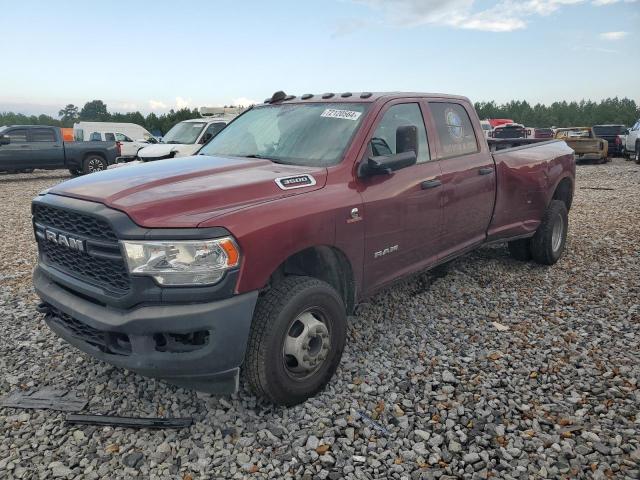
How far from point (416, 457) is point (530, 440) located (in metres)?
0.65

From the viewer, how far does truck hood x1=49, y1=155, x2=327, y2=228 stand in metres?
2.47

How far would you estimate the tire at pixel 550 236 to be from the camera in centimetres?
540

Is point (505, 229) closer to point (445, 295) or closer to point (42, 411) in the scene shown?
point (445, 295)

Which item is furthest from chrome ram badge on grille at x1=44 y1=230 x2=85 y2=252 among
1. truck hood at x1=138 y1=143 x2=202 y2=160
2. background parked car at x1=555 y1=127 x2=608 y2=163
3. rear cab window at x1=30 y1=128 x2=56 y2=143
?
background parked car at x1=555 y1=127 x2=608 y2=163

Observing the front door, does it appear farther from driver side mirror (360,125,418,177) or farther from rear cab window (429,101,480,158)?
rear cab window (429,101,480,158)

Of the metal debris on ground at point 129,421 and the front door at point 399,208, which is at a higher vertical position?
the front door at point 399,208

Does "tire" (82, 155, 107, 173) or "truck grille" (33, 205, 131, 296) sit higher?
"truck grille" (33, 205, 131, 296)

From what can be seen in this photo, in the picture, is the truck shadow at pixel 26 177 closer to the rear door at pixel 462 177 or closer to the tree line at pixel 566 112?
the rear door at pixel 462 177

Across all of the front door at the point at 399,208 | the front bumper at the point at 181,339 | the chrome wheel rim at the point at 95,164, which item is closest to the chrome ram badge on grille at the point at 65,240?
the front bumper at the point at 181,339

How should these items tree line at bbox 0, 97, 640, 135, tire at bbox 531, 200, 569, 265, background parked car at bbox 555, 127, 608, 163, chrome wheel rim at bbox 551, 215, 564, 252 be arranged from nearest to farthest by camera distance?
tire at bbox 531, 200, 569, 265 → chrome wheel rim at bbox 551, 215, 564, 252 → background parked car at bbox 555, 127, 608, 163 → tree line at bbox 0, 97, 640, 135

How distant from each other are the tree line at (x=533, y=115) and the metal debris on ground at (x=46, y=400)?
4744cm

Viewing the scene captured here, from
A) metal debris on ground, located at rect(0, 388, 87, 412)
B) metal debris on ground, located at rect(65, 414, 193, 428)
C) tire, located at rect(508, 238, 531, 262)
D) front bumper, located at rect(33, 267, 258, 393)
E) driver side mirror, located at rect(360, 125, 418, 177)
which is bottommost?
metal debris on ground, located at rect(0, 388, 87, 412)

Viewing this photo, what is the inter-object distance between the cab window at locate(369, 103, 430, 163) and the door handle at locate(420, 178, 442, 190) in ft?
0.58

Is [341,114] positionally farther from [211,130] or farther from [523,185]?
[211,130]
